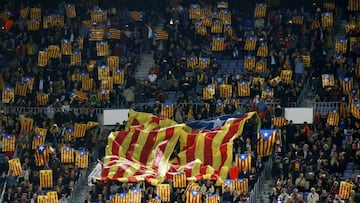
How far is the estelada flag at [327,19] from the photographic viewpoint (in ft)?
212

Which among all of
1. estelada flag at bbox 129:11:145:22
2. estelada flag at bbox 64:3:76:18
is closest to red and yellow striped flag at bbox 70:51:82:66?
estelada flag at bbox 64:3:76:18

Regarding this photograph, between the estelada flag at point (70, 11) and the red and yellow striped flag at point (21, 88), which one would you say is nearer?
the red and yellow striped flag at point (21, 88)

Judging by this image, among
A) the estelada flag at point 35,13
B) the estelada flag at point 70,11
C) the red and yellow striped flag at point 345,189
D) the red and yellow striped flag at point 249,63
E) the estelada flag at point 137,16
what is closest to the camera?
the red and yellow striped flag at point 345,189

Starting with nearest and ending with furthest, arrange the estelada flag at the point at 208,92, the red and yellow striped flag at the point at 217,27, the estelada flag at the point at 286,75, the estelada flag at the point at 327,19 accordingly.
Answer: the estelada flag at the point at 208,92, the estelada flag at the point at 286,75, the estelada flag at the point at 327,19, the red and yellow striped flag at the point at 217,27

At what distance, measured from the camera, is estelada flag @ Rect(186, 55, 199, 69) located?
2491 inches

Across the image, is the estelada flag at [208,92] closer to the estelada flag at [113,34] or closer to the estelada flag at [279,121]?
the estelada flag at [279,121]

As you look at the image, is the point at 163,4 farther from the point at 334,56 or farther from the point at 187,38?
the point at 334,56

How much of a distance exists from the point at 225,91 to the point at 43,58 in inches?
324

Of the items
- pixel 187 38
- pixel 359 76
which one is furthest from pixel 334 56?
pixel 187 38

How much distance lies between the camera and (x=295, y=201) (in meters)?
52.5

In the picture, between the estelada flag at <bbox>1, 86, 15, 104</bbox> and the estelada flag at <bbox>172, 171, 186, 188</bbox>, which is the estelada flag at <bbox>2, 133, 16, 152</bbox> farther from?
the estelada flag at <bbox>172, 171, 186, 188</bbox>

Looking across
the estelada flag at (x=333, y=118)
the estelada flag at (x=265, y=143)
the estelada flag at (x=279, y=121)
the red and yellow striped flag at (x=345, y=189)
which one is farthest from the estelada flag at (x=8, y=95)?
the red and yellow striped flag at (x=345, y=189)

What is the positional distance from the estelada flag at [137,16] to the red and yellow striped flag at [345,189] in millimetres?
16707

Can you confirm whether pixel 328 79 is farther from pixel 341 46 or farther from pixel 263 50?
pixel 263 50
